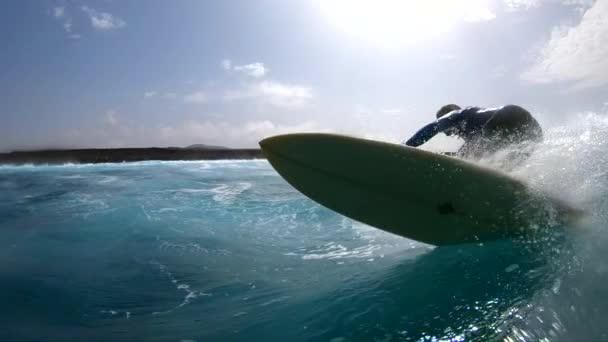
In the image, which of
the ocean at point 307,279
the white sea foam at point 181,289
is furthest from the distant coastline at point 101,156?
the white sea foam at point 181,289

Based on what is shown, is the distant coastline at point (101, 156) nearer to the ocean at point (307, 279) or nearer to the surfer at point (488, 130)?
the ocean at point (307, 279)

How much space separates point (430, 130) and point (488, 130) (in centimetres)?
66

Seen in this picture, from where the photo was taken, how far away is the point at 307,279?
3182 millimetres

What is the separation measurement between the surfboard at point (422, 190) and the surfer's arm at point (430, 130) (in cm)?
101

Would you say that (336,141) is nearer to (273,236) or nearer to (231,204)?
(273,236)

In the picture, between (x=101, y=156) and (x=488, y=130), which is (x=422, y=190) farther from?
(x=101, y=156)

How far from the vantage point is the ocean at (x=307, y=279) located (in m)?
2.16

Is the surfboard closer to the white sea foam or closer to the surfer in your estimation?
the surfer

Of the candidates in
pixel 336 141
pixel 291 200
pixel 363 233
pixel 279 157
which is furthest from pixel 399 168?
pixel 291 200

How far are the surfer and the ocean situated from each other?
0.27m

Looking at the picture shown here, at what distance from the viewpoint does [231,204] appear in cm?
713

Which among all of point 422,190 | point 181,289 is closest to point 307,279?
point 181,289

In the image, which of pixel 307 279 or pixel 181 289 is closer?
pixel 181 289

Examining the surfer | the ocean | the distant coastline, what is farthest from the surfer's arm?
the distant coastline
